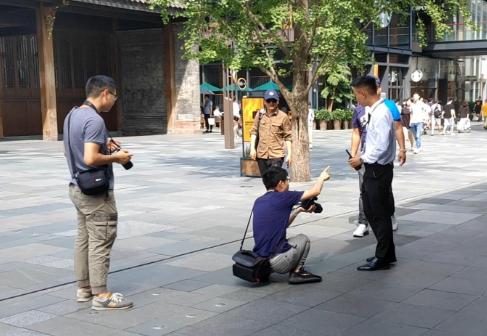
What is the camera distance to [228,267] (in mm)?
6090

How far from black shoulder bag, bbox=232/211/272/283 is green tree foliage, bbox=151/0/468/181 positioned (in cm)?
633

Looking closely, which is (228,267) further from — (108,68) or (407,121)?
(108,68)

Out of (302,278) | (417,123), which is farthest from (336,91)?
(302,278)

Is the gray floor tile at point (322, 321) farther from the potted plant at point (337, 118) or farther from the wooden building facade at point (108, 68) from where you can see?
the potted plant at point (337, 118)

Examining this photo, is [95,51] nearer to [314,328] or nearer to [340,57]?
[340,57]

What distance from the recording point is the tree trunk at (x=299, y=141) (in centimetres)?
1212

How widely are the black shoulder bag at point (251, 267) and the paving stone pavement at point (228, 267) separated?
116 mm

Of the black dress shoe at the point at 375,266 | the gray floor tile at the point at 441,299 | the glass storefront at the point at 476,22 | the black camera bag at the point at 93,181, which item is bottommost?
the gray floor tile at the point at 441,299

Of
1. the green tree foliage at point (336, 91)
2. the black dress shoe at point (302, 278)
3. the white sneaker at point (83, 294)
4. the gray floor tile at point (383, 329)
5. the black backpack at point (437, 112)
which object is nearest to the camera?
the gray floor tile at point (383, 329)

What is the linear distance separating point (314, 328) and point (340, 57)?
319 inches

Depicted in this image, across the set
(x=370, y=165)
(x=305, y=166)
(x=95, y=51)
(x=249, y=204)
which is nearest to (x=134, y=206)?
(x=249, y=204)

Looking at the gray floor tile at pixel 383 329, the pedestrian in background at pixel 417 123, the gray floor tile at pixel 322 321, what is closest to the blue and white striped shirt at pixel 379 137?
the gray floor tile at pixel 322 321

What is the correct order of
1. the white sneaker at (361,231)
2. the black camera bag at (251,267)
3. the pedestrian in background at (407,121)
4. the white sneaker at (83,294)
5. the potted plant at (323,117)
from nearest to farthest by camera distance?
the white sneaker at (83,294)
the black camera bag at (251,267)
the white sneaker at (361,231)
the pedestrian in background at (407,121)
the potted plant at (323,117)

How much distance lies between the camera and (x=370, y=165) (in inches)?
234
